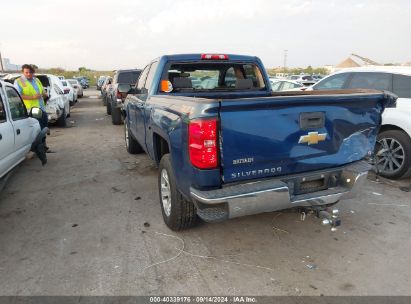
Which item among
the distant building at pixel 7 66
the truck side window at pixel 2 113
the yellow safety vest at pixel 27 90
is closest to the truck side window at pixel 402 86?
the truck side window at pixel 2 113

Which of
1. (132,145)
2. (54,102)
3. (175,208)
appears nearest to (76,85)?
(54,102)

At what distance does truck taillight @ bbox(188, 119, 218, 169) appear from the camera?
258cm

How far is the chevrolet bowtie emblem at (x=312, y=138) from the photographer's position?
2908 millimetres

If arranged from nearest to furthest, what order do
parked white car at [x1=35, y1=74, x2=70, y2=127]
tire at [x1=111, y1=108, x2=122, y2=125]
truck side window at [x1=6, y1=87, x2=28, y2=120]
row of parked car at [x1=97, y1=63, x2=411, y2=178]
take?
truck side window at [x1=6, y1=87, x2=28, y2=120] < row of parked car at [x1=97, y1=63, x2=411, y2=178] < parked white car at [x1=35, y1=74, x2=70, y2=127] < tire at [x1=111, y1=108, x2=122, y2=125]

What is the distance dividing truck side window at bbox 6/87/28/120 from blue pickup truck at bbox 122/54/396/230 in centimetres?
268

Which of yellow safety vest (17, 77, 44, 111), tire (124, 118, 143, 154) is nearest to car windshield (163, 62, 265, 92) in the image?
tire (124, 118, 143, 154)

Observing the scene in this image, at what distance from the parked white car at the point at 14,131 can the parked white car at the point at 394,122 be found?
18.9 feet

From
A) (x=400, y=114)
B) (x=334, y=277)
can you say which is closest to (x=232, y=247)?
(x=334, y=277)

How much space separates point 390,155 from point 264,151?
3787 mm

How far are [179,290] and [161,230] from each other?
110cm

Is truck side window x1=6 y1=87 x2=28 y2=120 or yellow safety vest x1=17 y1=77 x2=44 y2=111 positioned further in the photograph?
yellow safety vest x1=17 y1=77 x2=44 y2=111

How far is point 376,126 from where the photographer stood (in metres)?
3.34

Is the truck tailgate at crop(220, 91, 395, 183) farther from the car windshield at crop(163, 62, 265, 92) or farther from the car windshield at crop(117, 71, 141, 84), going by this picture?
the car windshield at crop(117, 71, 141, 84)

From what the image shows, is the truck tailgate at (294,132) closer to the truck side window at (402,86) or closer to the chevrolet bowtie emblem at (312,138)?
the chevrolet bowtie emblem at (312,138)
